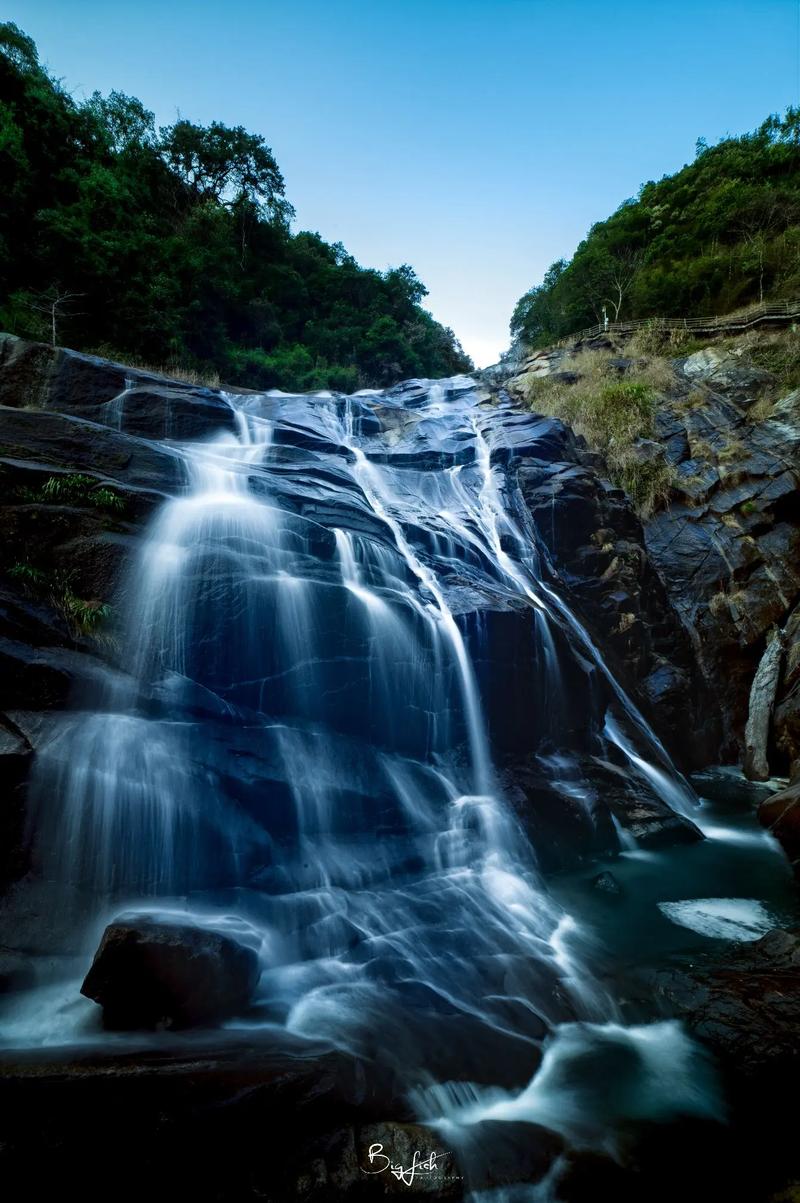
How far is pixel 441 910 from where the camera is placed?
5.26 meters

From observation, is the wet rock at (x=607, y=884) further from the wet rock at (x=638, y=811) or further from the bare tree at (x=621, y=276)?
the bare tree at (x=621, y=276)

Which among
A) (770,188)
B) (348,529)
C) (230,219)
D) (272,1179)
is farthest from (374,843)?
(770,188)

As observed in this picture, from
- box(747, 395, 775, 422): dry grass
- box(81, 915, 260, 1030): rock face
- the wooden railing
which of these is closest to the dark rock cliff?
box(81, 915, 260, 1030): rock face

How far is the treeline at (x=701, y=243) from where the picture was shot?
22.9m

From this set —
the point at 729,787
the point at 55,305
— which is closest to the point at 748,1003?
the point at 729,787

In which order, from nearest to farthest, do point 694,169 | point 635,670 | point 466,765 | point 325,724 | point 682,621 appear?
point 325,724 < point 466,765 < point 635,670 < point 682,621 < point 694,169

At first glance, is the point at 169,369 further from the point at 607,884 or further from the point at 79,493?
the point at 607,884

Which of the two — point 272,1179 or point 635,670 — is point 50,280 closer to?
point 635,670

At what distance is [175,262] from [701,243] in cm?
2477

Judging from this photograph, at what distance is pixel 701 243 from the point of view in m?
26.2

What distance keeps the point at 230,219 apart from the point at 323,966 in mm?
32093

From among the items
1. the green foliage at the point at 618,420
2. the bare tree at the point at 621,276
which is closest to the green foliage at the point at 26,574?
the green foliage at the point at 618,420

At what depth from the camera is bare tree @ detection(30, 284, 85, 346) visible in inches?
532

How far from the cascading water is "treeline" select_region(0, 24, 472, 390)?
895 cm
